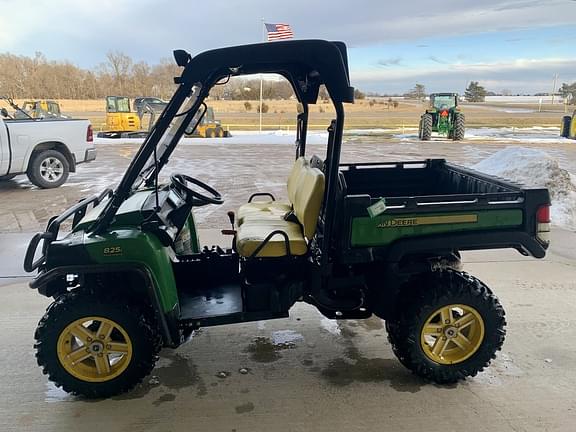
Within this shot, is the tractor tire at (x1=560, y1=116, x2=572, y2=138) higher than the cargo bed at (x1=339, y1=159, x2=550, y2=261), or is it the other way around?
the tractor tire at (x1=560, y1=116, x2=572, y2=138)

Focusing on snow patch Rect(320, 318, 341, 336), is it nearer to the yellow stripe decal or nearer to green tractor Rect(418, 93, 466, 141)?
the yellow stripe decal

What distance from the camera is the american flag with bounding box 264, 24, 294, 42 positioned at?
18.9 meters

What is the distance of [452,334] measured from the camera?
3.18 m

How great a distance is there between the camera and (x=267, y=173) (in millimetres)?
11438

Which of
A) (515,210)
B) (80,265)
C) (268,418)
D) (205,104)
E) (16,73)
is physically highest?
(16,73)

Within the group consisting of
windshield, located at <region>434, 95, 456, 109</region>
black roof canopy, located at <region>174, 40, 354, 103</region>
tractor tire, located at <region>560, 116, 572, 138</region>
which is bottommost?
tractor tire, located at <region>560, 116, 572, 138</region>

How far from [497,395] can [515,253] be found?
2978 mm

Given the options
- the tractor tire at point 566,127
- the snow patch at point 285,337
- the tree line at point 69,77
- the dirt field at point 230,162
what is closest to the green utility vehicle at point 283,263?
the snow patch at point 285,337

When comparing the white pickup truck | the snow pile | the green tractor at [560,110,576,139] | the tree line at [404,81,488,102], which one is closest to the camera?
the snow pile

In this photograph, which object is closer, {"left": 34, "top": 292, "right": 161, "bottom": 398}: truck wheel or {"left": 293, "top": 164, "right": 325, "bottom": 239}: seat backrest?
{"left": 34, "top": 292, "right": 161, "bottom": 398}: truck wheel

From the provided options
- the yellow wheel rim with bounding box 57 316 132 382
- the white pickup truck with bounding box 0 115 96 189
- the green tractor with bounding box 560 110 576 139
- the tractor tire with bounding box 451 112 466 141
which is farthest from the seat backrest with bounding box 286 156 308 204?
the green tractor with bounding box 560 110 576 139

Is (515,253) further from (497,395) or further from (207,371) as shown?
(207,371)

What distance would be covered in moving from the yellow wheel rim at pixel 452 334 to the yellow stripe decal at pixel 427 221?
55cm

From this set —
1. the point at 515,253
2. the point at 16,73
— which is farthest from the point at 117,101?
the point at 16,73
